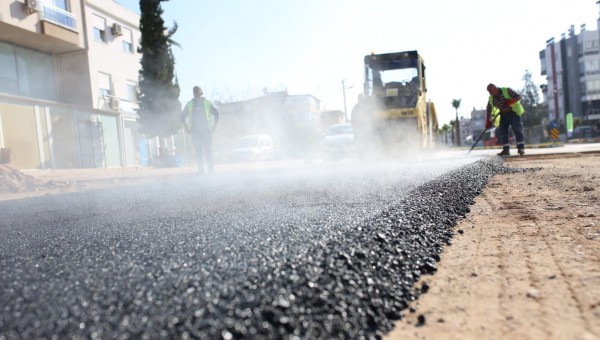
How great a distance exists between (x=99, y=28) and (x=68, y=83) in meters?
3.06

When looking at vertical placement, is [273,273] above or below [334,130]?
below

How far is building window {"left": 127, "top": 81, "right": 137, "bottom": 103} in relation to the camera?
18.9 m

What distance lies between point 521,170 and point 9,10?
1426cm

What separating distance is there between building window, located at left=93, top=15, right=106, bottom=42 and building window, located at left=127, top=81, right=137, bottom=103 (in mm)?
2254

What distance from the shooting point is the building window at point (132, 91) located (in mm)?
18875

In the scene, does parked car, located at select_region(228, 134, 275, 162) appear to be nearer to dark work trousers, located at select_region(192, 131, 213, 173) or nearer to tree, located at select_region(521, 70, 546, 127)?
dark work trousers, located at select_region(192, 131, 213, 173)

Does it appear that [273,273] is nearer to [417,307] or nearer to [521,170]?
[417,307]

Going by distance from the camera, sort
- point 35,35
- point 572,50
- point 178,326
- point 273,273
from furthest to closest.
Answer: point 572,50, point 35,35, point 273,273, point 178,326

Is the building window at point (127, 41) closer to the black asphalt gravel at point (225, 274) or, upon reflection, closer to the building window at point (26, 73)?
the building window at point (26, 73)

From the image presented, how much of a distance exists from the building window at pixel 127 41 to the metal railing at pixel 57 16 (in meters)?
3.54

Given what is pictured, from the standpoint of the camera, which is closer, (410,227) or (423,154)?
(410,227)

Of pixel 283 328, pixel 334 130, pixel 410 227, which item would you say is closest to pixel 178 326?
pixel 283 328

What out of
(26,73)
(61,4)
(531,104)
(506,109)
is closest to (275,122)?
(61,4)

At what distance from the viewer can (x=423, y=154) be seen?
10289mm
